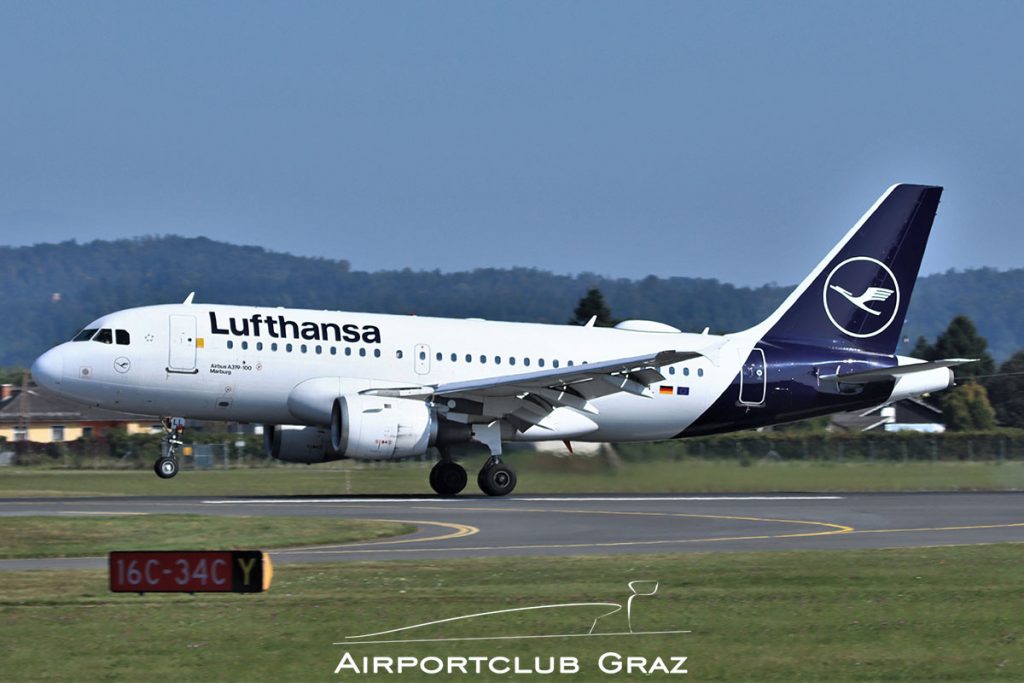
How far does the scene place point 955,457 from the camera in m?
48.6

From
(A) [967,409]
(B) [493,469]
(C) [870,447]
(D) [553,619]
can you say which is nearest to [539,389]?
(B) [493,469]

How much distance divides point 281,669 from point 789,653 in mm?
4878

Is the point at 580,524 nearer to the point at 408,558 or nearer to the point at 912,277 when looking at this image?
the point at 408,558

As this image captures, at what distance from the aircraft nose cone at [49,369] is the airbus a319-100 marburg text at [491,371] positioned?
0.05 meters

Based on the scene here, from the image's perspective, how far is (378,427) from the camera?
3284 centimetres

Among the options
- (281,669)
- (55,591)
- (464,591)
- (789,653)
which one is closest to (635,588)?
(464,591)

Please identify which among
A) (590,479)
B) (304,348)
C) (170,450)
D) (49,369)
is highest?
(304,348)

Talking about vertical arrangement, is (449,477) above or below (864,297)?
below

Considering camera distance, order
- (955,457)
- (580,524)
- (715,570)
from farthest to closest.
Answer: (955,457), (580,524), (715,570)

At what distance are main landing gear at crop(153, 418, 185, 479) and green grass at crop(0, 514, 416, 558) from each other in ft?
27.8

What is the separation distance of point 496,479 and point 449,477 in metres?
1.59

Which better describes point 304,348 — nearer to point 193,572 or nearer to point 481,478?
point 481,478

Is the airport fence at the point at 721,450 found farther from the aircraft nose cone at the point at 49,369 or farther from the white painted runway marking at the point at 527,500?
the aircraft nose cone at the point at 49,369

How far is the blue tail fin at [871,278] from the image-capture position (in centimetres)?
4038
